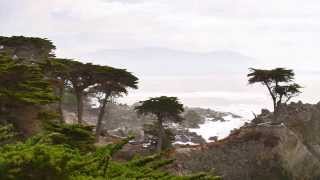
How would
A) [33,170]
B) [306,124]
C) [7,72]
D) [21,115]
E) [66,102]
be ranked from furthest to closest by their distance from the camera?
1. [66,102]
2. [306,124]
3. [21,115]
4. [7,72]
5. [33,170]

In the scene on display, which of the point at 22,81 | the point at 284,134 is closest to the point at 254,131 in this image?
the point at 284,134

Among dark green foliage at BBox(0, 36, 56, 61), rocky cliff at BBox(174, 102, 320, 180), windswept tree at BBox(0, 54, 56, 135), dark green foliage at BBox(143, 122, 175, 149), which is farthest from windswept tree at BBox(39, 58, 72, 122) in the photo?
rocky cliff at BBox(174, 102, 320, 180)

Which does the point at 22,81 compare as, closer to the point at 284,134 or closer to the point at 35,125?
the point at 35,125

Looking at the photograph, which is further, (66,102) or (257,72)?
(66,102)

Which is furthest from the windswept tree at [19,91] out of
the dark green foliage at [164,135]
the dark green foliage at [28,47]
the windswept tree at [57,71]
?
the dark green foliage at [164,135]

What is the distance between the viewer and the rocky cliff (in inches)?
1769

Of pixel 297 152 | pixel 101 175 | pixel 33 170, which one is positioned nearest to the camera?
pixel 33 170

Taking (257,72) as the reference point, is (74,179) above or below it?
below

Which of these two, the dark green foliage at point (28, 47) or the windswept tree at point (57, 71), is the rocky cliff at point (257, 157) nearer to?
the windswept tree at point (57, 71)

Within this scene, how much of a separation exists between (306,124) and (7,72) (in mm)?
31189

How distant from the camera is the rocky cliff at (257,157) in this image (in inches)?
1769

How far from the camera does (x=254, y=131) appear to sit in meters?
48.0

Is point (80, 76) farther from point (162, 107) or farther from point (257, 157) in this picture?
point (257, 157)

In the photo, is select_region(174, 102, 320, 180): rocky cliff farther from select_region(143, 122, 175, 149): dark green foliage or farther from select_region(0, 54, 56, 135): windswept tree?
select_region(0, 54, 56, 135): windswept tree
